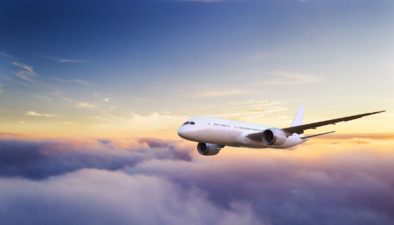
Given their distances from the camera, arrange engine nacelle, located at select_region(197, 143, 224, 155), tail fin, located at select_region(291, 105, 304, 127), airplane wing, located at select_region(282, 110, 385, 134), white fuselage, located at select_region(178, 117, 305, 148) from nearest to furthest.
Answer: airplane wing, located at select_region(282, 110, 385, 134) → white fuselage, located at select_region(178, 117, 305, 148) → engine nacelle, located at select_region(197, 143, 224, 155) → tail fin, located at select_region(291, 105, 304, 127)

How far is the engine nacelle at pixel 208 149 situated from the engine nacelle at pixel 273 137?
504 cm

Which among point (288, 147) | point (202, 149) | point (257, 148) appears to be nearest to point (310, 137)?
point (288, 147)

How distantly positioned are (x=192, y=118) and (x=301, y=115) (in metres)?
22.1

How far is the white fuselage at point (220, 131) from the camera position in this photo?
34062 millimetres

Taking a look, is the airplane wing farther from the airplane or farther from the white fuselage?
the white fuselage

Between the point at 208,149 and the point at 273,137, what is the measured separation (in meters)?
6.63

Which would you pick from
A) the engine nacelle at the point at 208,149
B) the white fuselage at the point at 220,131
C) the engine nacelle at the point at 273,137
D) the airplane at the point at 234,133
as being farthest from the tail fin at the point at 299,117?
the engine nacelle at the point at 208,149

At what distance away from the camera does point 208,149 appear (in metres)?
39.3

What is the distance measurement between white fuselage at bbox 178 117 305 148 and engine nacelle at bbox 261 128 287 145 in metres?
0.70

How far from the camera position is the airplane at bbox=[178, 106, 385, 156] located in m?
34.1

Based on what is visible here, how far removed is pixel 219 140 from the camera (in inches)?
1398

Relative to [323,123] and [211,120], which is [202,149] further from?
[323,123]

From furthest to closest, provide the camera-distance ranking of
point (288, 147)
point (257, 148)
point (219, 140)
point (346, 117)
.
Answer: point (288, 147), point (257, 148), point (219, 140), point (346, 117)

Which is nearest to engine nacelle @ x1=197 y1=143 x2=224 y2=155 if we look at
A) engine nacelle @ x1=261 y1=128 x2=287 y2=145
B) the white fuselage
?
the white fuselage
